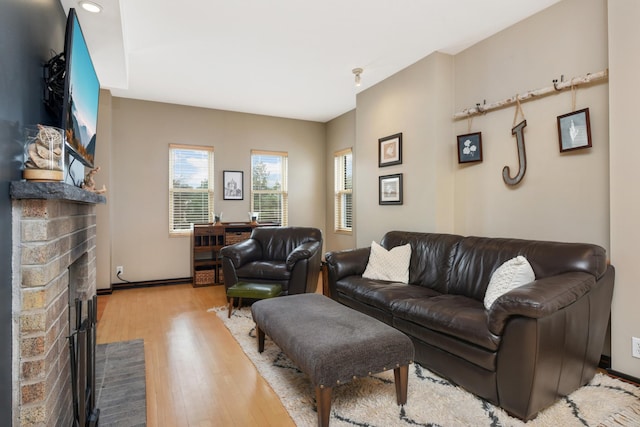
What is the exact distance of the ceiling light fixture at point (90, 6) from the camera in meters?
2.16

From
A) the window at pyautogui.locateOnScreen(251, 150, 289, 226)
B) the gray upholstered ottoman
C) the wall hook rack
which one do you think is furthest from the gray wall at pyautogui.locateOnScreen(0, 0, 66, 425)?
the window at pyautogui.locateOnScreen(251, 150, 289, 226)

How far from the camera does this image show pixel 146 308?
385 cm

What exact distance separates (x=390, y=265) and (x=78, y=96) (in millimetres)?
2717

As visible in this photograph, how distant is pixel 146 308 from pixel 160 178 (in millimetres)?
2023

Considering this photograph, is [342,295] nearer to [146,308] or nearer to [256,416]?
[256,416]

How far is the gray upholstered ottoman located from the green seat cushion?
1.16 m

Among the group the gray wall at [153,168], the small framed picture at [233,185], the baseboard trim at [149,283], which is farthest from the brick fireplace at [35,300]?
the small framed picture at [233,185]

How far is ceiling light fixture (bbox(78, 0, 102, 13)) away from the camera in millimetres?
2160

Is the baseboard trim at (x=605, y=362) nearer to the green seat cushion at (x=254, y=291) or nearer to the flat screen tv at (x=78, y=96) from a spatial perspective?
the green seat cushion at (x=254, y=291)

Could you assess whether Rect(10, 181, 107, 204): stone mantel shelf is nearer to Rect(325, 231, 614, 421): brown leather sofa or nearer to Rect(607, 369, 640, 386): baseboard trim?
Rect(325, 231, 614, 421): brown leather sofa

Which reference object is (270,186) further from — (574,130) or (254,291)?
(574,130)

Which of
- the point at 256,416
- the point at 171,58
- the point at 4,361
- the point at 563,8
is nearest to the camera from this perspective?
the point at 4,361

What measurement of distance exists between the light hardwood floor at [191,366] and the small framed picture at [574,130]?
8.90ft

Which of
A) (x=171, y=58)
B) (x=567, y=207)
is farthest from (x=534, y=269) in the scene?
(x=171, y=58)
